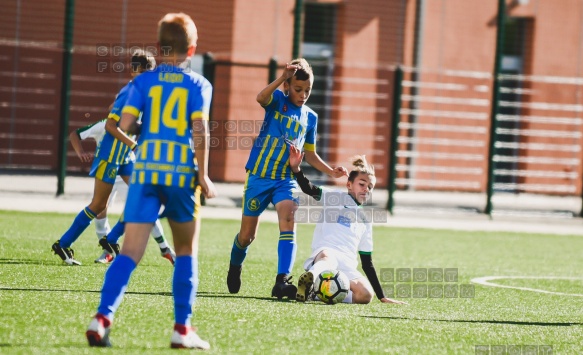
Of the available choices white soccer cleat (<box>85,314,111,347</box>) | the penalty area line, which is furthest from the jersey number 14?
the penalty area line

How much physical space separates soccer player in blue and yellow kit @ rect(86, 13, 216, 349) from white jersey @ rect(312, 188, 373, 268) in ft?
8.67

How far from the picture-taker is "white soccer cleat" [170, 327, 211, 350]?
5277 mm

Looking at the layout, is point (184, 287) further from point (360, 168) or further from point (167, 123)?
point (360, 168)

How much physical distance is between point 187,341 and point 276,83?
2.64 metres

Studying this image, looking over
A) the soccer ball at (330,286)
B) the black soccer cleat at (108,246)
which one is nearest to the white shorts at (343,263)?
the soccer ball at (330,286)

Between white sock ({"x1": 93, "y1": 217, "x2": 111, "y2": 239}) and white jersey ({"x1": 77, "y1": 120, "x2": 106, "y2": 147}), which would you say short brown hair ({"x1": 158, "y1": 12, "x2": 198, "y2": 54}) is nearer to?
white jersey ({"x1": 77, "y1": 120, "x2": 106, "y2": 147})

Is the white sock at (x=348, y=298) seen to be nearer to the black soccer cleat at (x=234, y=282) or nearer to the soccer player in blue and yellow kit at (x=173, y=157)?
the black soccer cleat at (x=234, y=282)

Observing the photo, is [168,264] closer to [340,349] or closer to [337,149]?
[340,349]

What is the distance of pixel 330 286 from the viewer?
7562mm

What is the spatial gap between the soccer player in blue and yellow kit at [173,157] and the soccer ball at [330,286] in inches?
89.3

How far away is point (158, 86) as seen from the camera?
5367 millimetres

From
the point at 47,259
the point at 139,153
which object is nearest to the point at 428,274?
the point at 47,259

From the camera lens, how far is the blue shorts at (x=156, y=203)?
5324 mm

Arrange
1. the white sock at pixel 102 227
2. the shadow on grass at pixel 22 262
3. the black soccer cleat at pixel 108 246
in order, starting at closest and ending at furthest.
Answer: the shadow on grass at pixel 22 262 < the black soccer cleat at pixel 108 246 < the white sock at pixel 102 227
